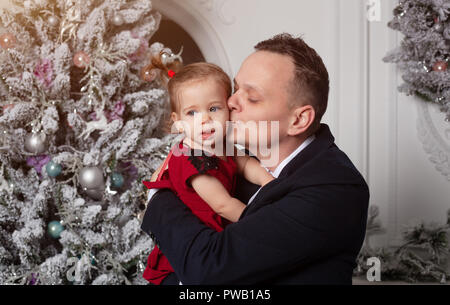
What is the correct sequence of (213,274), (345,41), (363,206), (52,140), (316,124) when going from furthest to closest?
1. (345,41)
2. (52,140)
3. (316,124)
4. (363,206)
5. (213,274)

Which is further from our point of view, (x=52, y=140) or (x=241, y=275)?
(x=52, y=140)

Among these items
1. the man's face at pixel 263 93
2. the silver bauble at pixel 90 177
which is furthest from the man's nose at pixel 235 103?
the silver bauble at pixel 90 177

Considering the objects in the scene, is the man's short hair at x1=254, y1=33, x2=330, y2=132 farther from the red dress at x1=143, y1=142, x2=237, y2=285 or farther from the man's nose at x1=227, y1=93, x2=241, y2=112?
the red dress at x1=143, y1=142, x2=237, y2=285

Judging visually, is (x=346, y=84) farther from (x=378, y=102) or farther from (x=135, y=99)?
(x=135, y=99)

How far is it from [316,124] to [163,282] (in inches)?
24.9

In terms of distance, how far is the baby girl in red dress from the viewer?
139cm

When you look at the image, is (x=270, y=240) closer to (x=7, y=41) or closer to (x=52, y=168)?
(x=52, y=168)

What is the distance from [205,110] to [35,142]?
1.15m

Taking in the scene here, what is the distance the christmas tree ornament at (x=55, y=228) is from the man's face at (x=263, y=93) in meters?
1.34

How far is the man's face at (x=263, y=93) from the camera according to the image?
1.33 metres

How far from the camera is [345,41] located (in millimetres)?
2969

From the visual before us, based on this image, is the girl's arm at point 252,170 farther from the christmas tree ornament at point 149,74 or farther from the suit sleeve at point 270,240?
the christmas tree ornament at point 149,74

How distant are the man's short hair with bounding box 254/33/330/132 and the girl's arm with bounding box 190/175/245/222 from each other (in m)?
0.30

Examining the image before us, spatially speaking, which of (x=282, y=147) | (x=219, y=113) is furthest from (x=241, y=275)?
(x=219, y=113)
